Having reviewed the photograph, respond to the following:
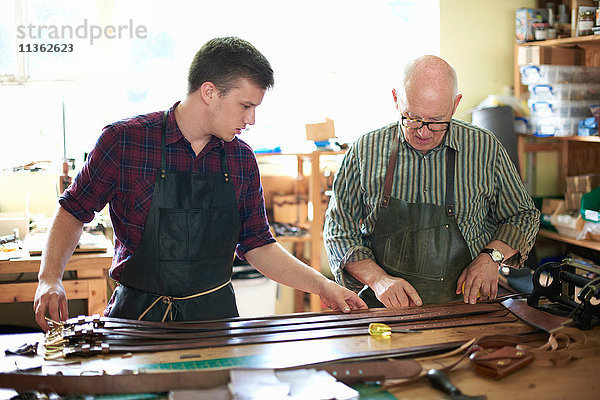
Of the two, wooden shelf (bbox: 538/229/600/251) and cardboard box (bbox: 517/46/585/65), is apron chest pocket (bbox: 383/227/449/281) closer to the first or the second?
wooden shelf (bbox: 538/229/600/251)

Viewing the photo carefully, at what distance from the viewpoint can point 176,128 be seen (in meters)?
2.41

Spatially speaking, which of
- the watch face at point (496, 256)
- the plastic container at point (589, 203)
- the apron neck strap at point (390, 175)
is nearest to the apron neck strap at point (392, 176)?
the apron neck strap at point (390, 175)

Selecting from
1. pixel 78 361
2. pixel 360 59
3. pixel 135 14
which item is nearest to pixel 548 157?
pixel 360 59

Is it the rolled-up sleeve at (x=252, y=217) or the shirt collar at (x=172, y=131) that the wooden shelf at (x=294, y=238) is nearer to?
the rolled-up sleeve at (x=252, y=217)

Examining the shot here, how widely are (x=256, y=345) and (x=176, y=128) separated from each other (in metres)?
0.94

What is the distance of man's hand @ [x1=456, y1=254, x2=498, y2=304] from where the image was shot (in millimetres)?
2414

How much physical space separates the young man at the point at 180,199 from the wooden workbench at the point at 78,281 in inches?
50.6

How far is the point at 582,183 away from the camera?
4.49 m

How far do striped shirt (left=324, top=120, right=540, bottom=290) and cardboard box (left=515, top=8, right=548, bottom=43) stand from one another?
7.54 ft

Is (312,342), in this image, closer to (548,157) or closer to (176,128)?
(176,128)

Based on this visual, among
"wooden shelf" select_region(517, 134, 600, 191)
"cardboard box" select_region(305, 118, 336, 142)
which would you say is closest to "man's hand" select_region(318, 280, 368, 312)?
"cardboard box" select_region(305, 118, 336, 142)

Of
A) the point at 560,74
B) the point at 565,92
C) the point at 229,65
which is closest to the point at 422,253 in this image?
the point at 229,65

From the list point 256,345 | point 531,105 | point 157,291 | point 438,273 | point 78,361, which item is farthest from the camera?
point 531,105

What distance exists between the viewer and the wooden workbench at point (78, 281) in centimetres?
354
